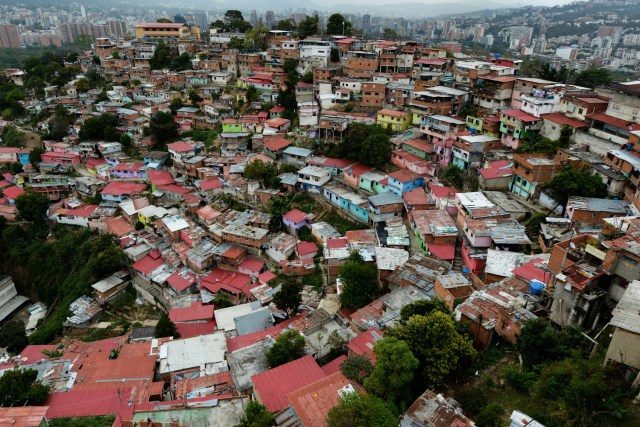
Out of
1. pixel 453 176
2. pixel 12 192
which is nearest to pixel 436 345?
pixel 453 176

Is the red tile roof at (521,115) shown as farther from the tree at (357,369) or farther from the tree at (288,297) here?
the tree at (357,369)

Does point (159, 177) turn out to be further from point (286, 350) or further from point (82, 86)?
point (82, 86)

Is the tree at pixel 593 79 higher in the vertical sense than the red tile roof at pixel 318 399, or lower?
higher

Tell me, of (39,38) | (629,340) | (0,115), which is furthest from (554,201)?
(39,38)

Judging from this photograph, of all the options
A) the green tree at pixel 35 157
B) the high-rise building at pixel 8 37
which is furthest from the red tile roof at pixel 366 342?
the high-rise building at pixel 8 37

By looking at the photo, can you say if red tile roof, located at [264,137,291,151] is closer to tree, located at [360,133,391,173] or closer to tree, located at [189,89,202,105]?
tree, located at [360,133,391,173]

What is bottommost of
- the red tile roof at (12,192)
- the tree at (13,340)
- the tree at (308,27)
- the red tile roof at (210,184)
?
the tree at (13,340)
